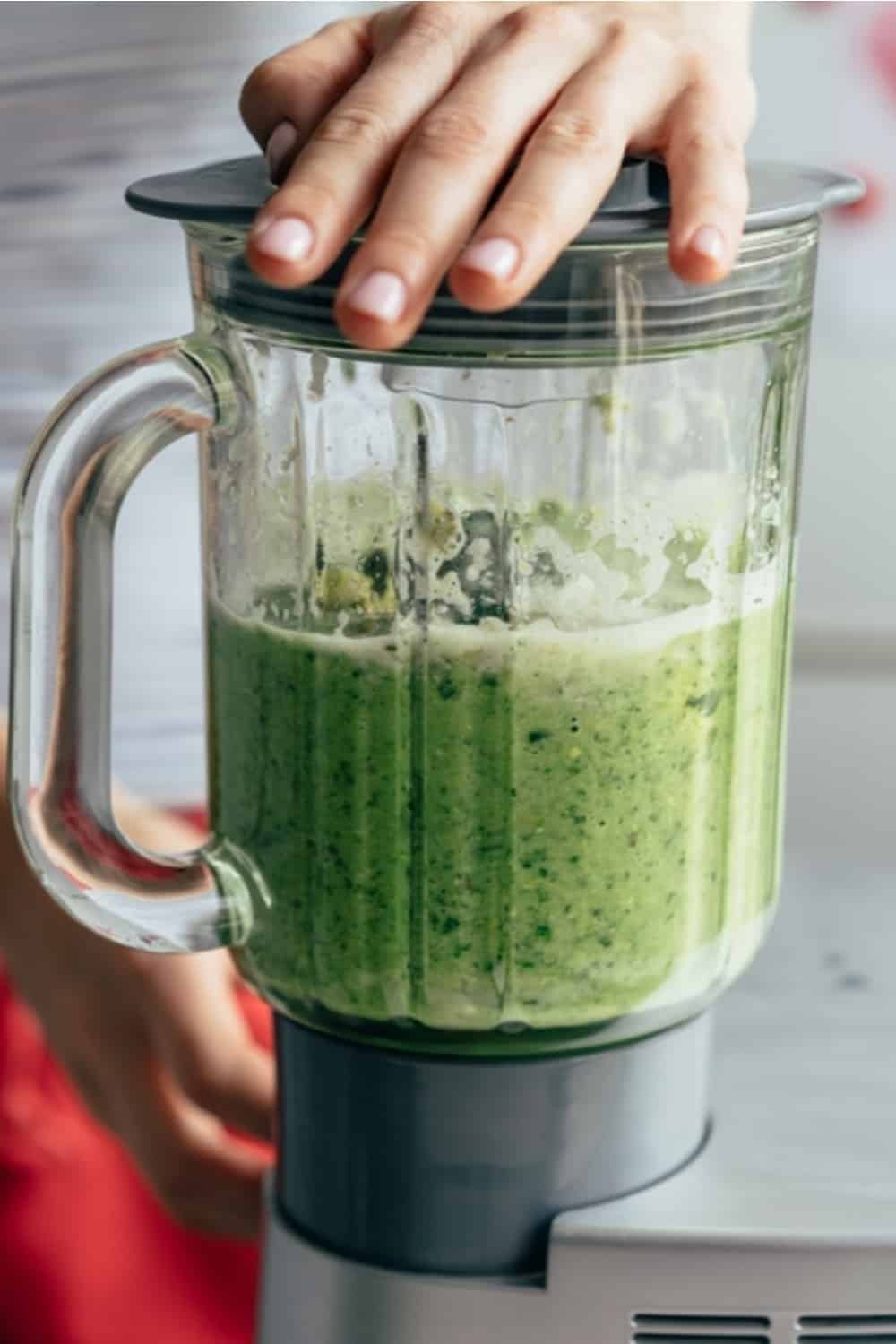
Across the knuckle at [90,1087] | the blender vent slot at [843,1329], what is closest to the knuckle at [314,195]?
the blender vent slot at [843,1329]

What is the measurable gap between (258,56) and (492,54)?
18.2 inches

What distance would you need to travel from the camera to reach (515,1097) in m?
0.54

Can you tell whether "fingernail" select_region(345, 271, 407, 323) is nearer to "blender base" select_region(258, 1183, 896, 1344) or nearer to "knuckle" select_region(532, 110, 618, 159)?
"knuckle" select_region(532, 110, 618, 159)

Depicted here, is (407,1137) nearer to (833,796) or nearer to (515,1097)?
(515,1097)

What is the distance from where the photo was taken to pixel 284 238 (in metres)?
0.42

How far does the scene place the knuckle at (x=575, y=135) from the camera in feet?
1.46

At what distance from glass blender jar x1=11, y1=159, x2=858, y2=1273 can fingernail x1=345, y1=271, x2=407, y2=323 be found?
1.8 inches

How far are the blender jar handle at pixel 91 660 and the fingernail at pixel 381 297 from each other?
3.7 inches


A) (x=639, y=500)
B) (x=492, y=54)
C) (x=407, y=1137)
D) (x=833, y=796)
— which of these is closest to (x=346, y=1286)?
(x=407, y=1137)

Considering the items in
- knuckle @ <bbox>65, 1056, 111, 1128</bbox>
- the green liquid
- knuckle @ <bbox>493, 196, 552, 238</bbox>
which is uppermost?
knuckle @ <bbox>493, 196, 552, 238</bbox>

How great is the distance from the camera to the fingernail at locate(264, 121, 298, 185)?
50cm

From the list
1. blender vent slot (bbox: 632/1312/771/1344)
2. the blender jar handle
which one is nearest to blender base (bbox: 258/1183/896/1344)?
blender vent slot (bbox: 632/1312/771/1344)

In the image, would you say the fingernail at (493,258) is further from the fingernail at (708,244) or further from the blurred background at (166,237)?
the blurred background at (166,237)

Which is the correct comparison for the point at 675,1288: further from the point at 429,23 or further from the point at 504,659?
the point at 429,23
